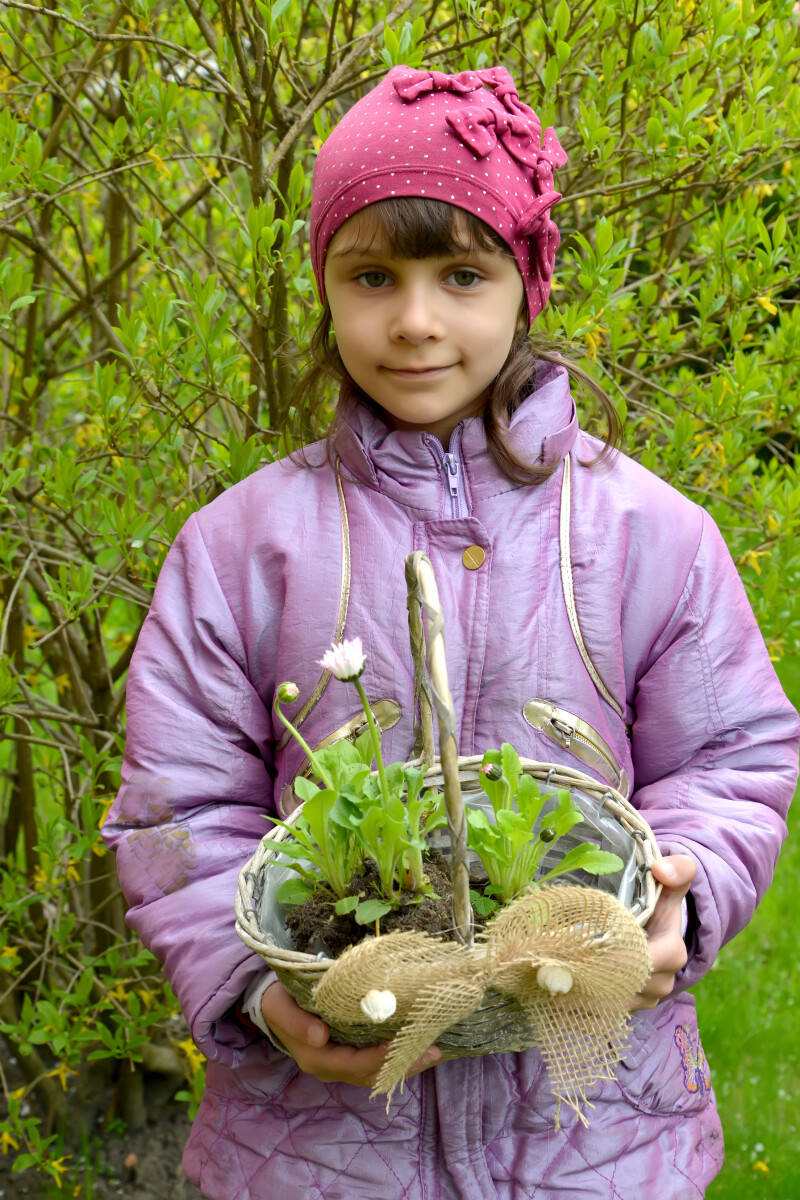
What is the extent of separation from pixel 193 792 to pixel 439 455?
62cm

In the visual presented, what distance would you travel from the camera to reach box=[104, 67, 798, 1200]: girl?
5.00ft

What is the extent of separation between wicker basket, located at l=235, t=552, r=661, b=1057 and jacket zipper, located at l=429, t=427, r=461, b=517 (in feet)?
1.18

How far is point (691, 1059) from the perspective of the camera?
66.0 inches

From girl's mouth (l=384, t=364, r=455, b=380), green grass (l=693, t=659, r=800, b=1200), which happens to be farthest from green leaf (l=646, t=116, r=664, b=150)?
green grass (l=693, t=659, r=800, b=1200)

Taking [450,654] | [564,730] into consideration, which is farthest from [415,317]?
[564,730]

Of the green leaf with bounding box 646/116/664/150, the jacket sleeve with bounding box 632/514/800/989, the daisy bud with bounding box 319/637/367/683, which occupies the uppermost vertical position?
the green leaf with bounding box 646/116/664/150

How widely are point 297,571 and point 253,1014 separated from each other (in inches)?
24.5

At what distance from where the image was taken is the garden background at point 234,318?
6.65 feet

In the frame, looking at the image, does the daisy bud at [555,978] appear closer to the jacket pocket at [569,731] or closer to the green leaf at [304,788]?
the green leaf at [304,788]

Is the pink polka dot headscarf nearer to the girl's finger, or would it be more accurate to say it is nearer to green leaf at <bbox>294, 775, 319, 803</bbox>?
green leaf at <bbox>294, 775, 319, 803</bbox>

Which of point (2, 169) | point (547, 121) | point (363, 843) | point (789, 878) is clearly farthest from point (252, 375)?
point (789, 878)

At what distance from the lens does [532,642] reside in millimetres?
1631

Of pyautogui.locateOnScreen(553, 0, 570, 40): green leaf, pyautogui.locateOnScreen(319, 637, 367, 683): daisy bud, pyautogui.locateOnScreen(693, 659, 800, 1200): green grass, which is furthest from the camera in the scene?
pyautogui.locateOnScreen(693, 659, 800, 1200): green grass

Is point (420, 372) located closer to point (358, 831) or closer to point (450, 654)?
point (450, 654)
